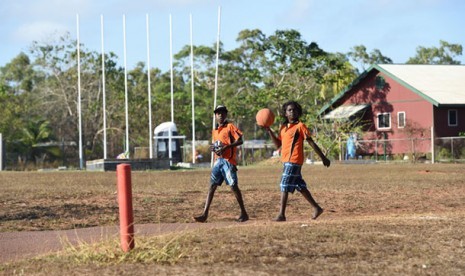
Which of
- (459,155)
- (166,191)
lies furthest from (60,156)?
(166,191)

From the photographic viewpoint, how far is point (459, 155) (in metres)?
41.6

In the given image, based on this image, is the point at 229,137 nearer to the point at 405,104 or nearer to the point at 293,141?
the point at 293,141

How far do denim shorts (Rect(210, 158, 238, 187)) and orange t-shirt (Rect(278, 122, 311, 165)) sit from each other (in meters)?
0.86

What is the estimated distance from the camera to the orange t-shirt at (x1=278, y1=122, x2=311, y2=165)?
12.0 metres

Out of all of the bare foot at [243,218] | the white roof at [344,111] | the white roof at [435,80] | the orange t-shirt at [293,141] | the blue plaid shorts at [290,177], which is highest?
the white roof at [435,80]

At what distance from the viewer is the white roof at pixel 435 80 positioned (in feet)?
160

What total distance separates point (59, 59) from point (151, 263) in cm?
5240

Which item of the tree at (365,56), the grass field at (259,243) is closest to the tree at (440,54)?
the tree at (365,56)

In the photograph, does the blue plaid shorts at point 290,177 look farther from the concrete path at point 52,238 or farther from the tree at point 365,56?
the tree at point 365,56

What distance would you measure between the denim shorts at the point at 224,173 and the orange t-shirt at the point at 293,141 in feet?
2.81

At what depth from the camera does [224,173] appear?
493 inches

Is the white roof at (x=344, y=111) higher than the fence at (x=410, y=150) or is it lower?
higher

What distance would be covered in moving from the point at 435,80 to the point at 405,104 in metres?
3.97

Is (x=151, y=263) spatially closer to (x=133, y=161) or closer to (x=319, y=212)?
(x=319, y=212)
